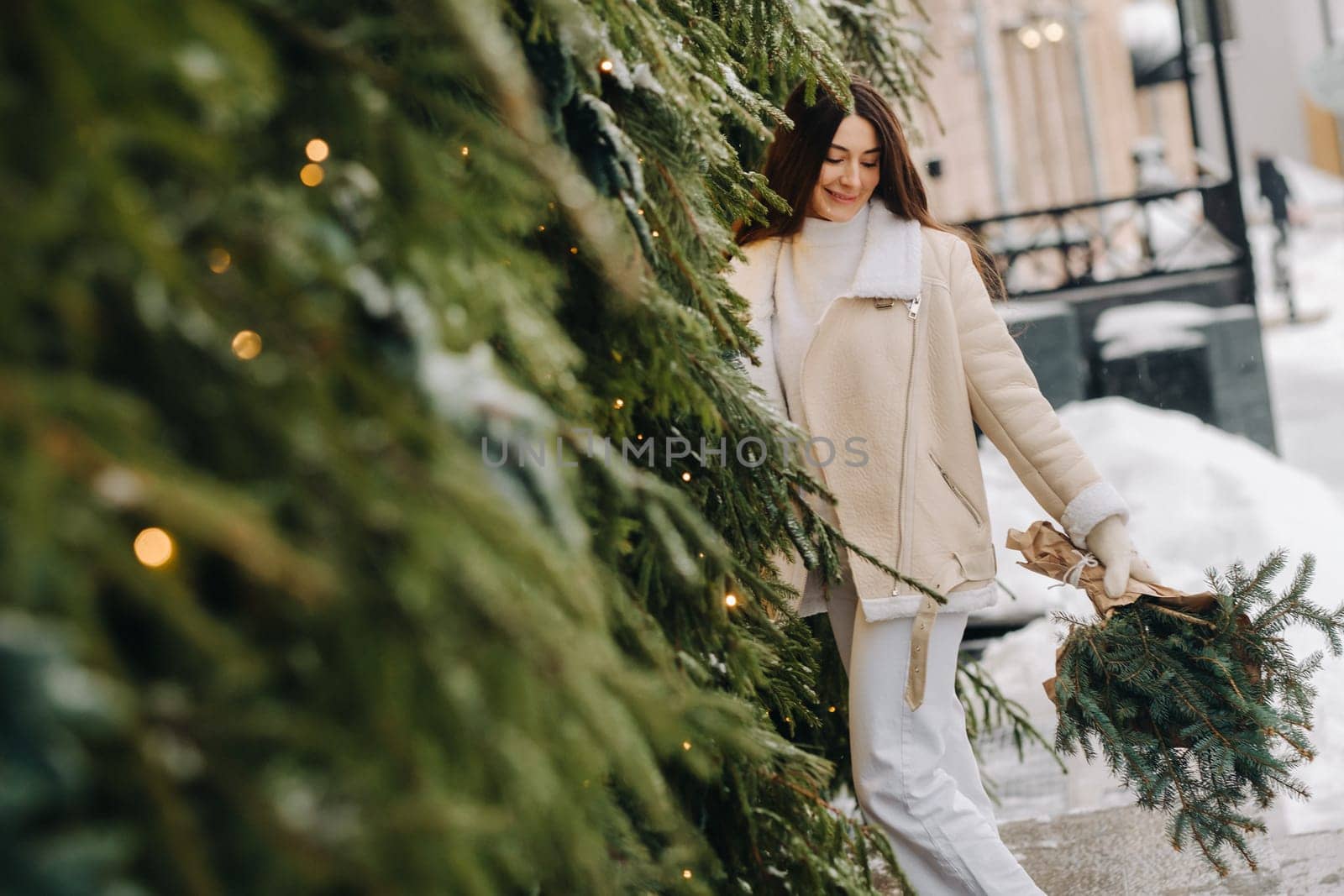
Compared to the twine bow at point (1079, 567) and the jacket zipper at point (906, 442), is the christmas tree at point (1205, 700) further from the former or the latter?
the jacket zipper at point (906, 442)

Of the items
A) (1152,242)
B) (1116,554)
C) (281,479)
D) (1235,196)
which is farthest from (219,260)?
(1152,242)

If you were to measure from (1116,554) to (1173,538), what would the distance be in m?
4.10

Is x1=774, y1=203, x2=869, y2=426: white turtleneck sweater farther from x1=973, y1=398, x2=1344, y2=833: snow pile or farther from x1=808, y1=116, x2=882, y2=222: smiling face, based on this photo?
x1=973, y1=398, x2=1344, y2=833: snow pile

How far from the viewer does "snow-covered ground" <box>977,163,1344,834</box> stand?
4.32m

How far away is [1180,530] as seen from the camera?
6707 mm

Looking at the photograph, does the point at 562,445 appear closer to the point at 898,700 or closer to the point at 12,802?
the point at 12,802

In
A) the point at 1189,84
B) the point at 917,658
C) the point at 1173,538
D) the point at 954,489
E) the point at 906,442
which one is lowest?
the point at 1173,538

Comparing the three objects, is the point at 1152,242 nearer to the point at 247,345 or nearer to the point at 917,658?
the point at 917,658

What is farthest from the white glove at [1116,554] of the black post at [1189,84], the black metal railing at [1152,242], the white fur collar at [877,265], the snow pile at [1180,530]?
the black post at [1189,84]

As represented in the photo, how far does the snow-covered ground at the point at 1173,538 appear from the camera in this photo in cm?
432

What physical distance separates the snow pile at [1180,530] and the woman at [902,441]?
154cm

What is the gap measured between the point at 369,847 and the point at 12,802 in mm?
206

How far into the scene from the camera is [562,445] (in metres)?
1.45

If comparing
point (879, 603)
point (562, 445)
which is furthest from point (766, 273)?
point (562, 445)
